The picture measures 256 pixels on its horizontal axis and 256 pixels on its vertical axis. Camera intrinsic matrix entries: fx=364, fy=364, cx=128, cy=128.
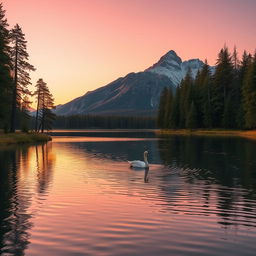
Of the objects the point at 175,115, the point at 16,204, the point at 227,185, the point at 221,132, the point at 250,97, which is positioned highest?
the point at 250,97

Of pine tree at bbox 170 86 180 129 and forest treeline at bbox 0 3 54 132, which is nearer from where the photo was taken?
forest treeline at bbox 0 3 54 132

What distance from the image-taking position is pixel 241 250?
10219mm

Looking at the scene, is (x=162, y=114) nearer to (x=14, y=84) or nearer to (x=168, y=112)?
(x=168, y=112)

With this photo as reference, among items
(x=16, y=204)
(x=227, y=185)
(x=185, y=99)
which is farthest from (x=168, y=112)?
(x=16, y=204)

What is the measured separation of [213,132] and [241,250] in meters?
97.1

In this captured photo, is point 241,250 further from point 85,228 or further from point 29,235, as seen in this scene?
point 29,235

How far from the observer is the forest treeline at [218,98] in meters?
104

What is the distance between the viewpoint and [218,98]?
113m

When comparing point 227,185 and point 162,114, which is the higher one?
point 162,114

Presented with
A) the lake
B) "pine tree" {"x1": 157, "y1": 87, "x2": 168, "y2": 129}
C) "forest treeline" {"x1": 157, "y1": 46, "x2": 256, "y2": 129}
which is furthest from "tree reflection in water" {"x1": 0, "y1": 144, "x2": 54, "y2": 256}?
"pine tree" {"x1": 157, "y1": 87, "x2": 168, "y2": 129}

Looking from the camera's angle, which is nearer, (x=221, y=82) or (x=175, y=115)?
(x=221, y=82)

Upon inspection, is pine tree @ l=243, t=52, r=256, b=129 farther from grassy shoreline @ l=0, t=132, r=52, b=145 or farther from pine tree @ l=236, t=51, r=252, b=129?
grassy shoreline @ l=0, t=132, r=52, b=145

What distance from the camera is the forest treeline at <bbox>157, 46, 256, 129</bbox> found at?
104 meters

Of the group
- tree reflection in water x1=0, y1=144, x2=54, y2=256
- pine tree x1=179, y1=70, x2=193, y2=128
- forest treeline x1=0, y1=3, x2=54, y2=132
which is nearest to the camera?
tree reflection in water x1=0, y1=144, x2=54, y2=256
